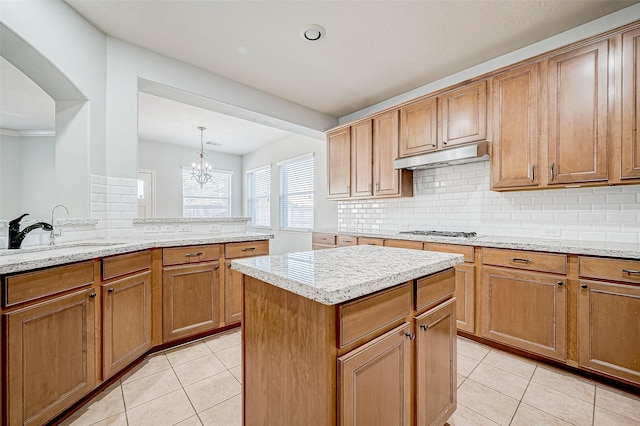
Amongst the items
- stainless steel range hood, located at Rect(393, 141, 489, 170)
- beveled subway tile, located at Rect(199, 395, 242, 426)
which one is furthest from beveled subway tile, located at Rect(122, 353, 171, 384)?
stainless steel range hood, located at Rect(393, 141, 489, 170)

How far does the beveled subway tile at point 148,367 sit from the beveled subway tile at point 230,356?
387 mm

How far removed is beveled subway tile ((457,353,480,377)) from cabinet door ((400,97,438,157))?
2.00 m

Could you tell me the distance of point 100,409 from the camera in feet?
5.45

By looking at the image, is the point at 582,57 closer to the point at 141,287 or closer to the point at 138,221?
the point at 141,287

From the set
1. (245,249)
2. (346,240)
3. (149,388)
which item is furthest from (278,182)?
(149,388)

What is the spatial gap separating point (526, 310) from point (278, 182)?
15.7ft

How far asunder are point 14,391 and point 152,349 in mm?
1077

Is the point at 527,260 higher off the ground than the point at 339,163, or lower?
lower

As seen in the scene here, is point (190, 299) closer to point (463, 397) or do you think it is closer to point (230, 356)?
point (230, 356)

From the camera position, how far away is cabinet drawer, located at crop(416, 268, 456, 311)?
121cm

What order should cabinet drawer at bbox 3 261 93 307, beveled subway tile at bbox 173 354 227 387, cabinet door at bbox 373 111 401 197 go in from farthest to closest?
cabinet door at bbox 373 111 401 197, beveled subway tile at bbox 173 354 227 387, cabinet drawer at bbox 3 261 93 307

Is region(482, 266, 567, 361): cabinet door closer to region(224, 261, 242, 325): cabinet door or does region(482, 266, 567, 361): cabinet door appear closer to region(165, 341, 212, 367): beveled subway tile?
region(224, 261, 242, 325): cabinet door

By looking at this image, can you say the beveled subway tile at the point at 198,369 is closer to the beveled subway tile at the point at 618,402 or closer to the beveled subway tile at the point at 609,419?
the beveled subway tile at the point at 609,419

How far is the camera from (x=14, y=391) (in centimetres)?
Answer: 129
